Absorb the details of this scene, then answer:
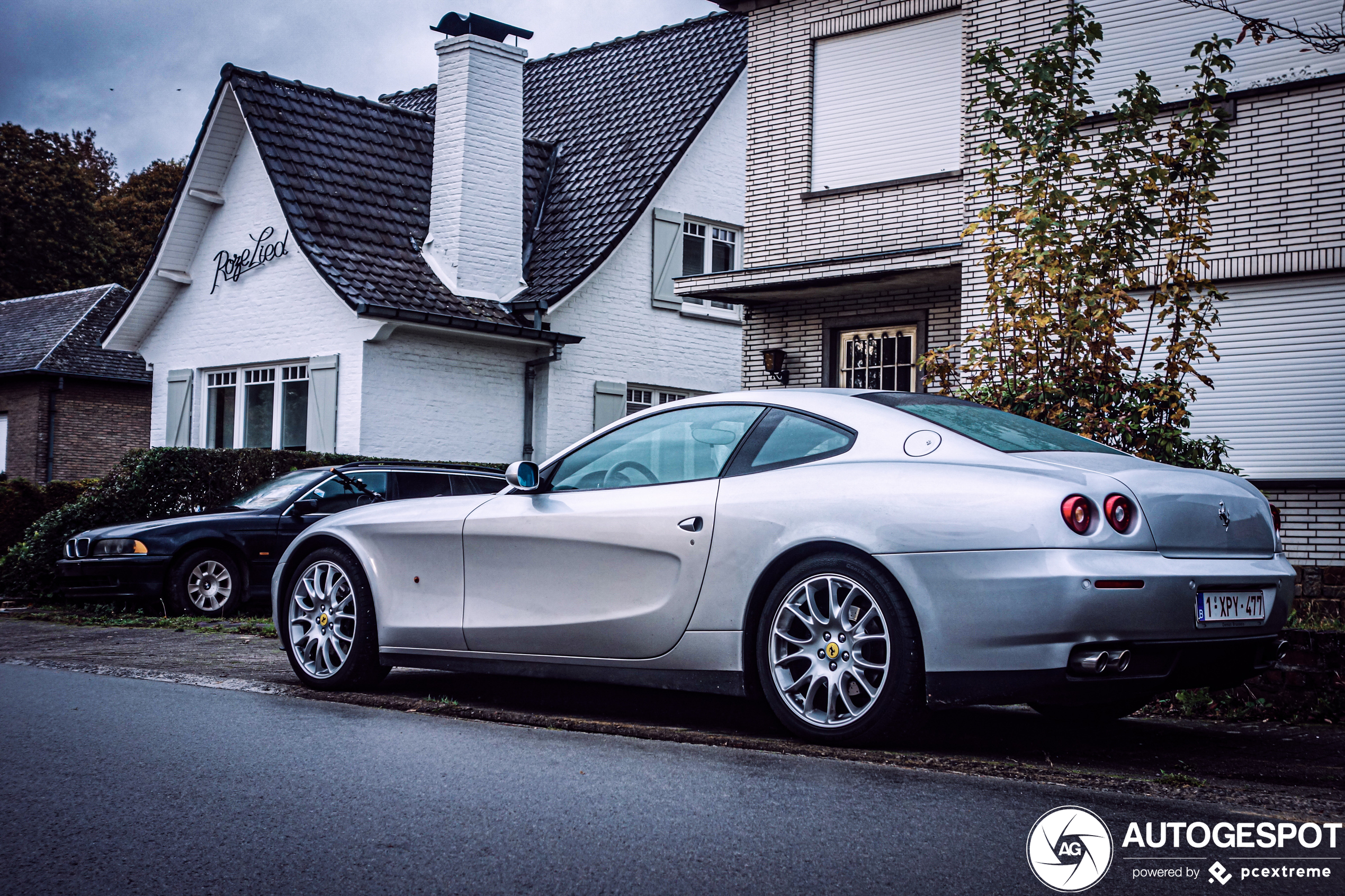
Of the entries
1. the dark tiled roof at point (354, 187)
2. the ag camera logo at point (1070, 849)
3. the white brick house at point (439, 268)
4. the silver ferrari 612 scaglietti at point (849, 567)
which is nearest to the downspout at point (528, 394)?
the white brick house at point (439, 268)

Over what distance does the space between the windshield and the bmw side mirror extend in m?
7.51

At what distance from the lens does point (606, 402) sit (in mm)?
21203

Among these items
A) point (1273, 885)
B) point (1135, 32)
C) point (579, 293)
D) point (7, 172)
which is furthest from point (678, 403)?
point (7, 172)

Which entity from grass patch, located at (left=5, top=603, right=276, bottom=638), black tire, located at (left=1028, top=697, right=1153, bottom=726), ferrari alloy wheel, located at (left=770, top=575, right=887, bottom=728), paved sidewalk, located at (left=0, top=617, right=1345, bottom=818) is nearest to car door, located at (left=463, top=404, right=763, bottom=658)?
paved sidewalk, located at (left=0, top=617, right=1345, bottom=818)

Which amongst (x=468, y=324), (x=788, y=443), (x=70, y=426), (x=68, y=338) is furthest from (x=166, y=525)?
(x=68, y=338)

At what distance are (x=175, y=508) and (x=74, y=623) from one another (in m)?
2.83

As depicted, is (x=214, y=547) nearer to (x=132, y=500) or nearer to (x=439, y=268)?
(x=132, y=500)

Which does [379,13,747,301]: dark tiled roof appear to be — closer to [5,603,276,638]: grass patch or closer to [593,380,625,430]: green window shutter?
[593,380,625,430]: green window shutter

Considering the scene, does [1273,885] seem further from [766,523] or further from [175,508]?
[175,508]

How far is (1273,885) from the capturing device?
11.5ft

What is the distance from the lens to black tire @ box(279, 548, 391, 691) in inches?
278

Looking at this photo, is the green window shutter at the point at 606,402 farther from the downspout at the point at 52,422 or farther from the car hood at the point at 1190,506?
the downspout at the point at 52,422

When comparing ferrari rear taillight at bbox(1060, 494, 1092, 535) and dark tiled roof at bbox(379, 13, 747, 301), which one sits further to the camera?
dark tiled roof at bbox(379, 13, 747, 301)

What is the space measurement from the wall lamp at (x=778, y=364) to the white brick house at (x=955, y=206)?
0.26 ft
